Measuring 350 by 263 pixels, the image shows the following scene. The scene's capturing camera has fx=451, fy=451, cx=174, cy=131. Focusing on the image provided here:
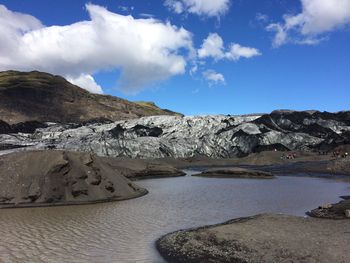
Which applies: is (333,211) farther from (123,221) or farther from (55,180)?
(55,180)

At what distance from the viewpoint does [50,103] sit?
115750mm

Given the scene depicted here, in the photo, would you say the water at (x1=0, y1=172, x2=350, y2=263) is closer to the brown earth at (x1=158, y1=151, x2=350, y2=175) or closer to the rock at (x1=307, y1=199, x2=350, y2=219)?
the rock at (x1=307, y1=199, x2=350, y2=219)

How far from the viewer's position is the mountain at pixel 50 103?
350ft

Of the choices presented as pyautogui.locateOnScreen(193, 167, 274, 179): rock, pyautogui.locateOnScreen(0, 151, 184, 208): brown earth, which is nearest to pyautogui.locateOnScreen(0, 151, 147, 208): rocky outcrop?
pyautogui.locateOnScreen(0, 151, 184, 208): brown earth

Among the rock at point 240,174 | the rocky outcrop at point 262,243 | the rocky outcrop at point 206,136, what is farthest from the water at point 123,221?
the rocky outcrop at point 206,136

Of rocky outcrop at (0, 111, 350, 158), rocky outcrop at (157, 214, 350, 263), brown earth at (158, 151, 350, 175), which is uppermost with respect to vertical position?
rocky outcrop at (0, 111, 350, 158)

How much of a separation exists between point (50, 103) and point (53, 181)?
328 ft

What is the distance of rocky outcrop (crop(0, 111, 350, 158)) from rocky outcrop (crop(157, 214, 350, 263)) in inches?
1799

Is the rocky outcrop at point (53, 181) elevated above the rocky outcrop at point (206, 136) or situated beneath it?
situated beneath

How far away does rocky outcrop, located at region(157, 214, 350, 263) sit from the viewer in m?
9.88

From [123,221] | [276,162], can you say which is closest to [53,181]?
[123,221]

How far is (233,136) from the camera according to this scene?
217ft

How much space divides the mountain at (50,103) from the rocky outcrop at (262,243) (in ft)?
309

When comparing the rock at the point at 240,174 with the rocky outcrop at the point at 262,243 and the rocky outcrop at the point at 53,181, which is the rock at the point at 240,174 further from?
the rocky outcrop at the point at 262,243
